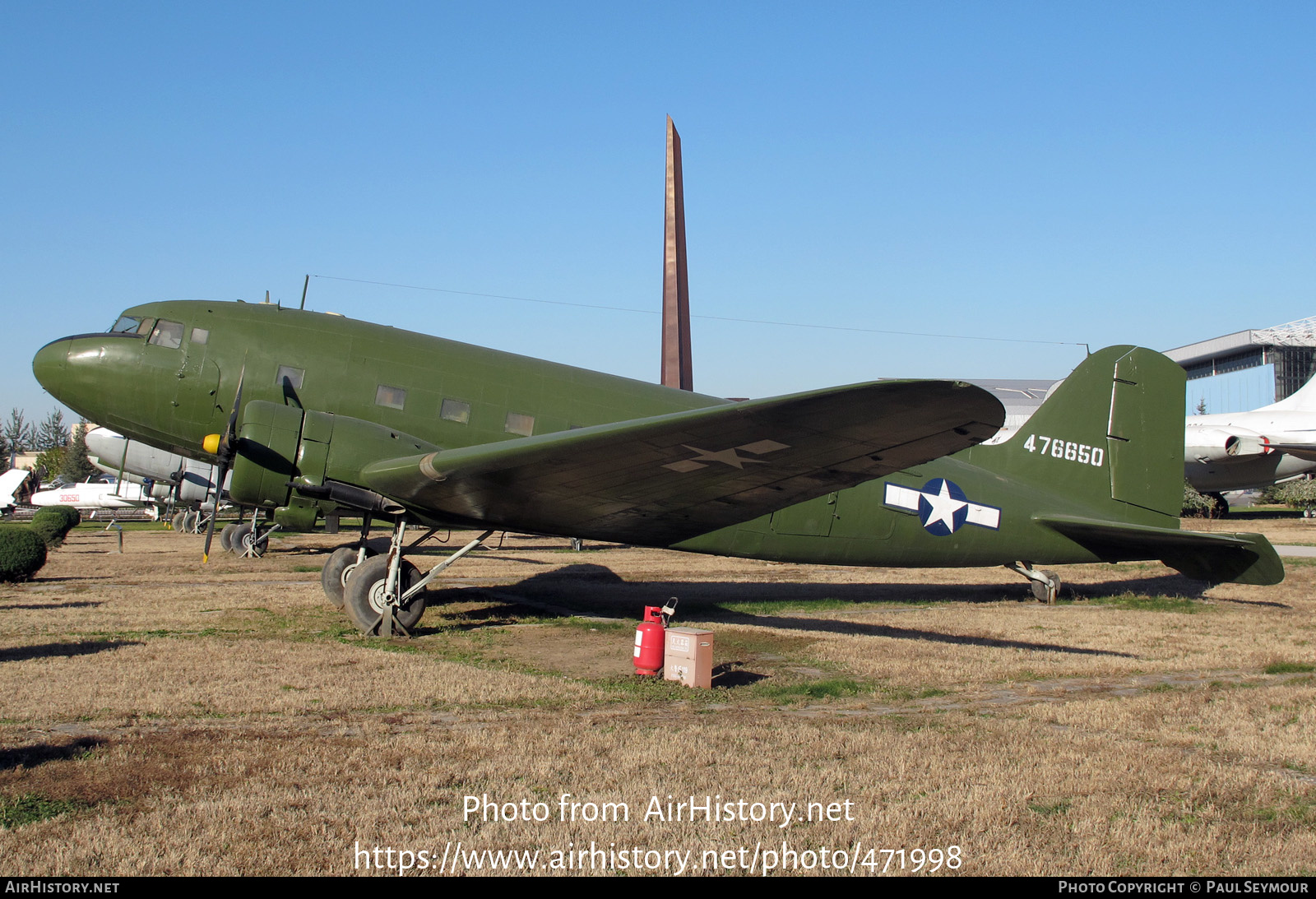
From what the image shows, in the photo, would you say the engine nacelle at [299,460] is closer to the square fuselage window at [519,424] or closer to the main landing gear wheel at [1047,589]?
the square fuselage window at [519,424]

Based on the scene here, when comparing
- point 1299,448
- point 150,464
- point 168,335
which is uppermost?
point 1299,448

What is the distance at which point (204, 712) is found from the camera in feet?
21.9

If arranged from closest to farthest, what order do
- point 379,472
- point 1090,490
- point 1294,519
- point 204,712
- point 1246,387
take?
point 204,712
point 379,472
point 1090,490
point 1294,519
point 1246,387

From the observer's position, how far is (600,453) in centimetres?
803

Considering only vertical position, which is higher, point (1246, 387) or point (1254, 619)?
point (1246, 387)

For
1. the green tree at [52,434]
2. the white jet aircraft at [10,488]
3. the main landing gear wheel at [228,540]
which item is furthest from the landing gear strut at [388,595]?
the green tree at [52,434]

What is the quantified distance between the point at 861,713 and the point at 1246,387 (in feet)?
290

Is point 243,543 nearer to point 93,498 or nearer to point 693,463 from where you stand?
point 693,463

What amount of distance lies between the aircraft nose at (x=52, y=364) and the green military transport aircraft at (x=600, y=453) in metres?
0.03

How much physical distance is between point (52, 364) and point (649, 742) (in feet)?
33.4

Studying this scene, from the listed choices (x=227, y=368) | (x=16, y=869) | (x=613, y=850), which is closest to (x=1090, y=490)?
(x=613, y=850)

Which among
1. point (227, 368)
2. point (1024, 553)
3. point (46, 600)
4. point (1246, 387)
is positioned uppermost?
point (1246, 387)

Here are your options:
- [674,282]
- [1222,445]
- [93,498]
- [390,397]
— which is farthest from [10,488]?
[1222,445]

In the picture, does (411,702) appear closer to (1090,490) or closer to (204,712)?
(204,712)
